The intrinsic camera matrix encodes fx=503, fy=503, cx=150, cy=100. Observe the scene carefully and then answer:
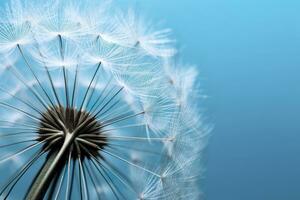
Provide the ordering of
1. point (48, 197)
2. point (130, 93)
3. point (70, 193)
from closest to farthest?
point (48, 197) < point (70, 193) < point (130, 93)

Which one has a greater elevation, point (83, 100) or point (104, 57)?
point (104, 57)

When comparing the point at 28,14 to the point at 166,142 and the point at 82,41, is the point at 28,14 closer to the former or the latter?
the point at 82,41

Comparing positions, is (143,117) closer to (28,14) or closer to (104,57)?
(104,57)

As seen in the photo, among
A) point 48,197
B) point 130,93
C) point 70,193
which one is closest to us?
point 48,197

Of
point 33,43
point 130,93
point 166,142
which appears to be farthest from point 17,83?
point 166,142

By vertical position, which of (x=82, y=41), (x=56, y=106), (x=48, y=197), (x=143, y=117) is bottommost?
(x=48, y=197)

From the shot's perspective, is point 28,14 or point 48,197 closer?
point 48,197

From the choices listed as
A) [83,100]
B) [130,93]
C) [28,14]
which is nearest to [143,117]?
[130,93]

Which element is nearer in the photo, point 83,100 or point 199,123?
point 83,100

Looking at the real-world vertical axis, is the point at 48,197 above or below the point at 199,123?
below
